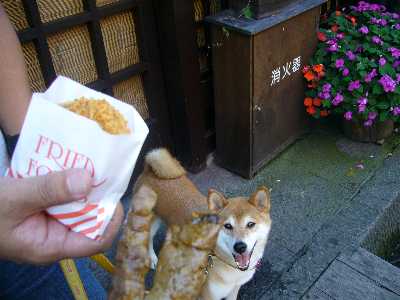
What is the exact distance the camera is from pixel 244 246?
85.5 inches

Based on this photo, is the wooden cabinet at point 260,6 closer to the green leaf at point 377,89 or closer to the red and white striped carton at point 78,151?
the green leaf at point 377,89

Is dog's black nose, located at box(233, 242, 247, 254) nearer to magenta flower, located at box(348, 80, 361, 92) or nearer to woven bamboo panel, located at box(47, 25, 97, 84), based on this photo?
woven bamboo panel, located at box(47, 25, 97, 84)

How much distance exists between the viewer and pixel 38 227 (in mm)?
1007

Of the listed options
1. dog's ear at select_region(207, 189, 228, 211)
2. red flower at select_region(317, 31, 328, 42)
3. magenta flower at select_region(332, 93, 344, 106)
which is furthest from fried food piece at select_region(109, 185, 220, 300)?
red flower at select_region(317, 31, 328, 42)

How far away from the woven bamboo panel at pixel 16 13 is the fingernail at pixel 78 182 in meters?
1.89

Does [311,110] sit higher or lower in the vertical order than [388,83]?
lower

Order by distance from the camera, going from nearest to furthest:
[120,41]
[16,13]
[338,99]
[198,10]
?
[16,13], [120,41], [198,10], [338,99]

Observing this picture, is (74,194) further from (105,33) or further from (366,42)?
(366,42)

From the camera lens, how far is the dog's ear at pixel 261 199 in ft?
7.65

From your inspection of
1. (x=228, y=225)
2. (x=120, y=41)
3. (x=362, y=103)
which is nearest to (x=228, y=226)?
(x=228, y=225)

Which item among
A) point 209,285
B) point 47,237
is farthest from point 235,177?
point 47,237

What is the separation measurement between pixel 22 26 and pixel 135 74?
0.94 metres

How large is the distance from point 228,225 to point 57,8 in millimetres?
1736

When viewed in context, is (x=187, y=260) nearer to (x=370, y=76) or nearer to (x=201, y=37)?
(x=201, y=37)
